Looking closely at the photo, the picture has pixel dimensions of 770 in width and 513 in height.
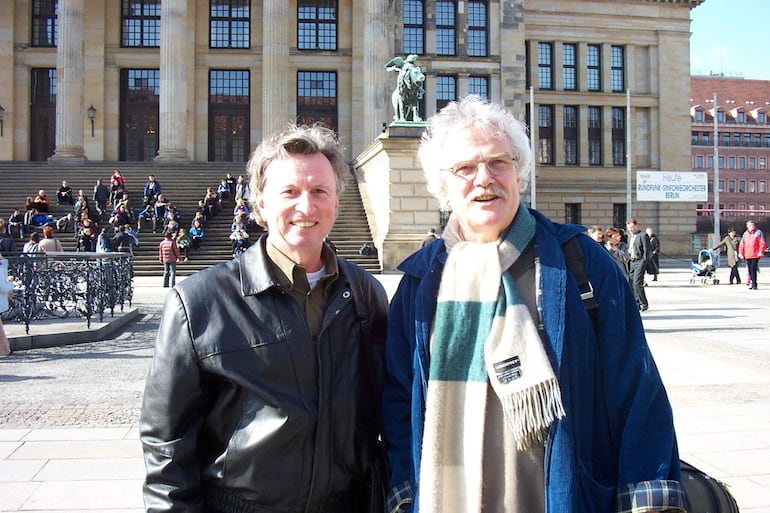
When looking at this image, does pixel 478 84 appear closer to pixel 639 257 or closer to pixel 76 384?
pixel 639 257

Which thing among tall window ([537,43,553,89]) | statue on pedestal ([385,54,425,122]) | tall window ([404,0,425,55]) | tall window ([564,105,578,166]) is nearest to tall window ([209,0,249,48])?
tall window ([404,0,425,55])

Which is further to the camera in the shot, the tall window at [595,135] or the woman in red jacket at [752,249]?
the tall window at [595,135]

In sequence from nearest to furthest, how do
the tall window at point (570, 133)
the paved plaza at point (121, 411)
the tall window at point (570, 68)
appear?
the paved plaza at point (121, 411) < the tall window at point (570, 68) < the tall window at point (570, 133)

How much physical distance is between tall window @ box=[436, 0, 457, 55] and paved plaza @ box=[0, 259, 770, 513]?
32251 millimetres

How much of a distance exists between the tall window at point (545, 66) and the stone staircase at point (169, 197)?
22785mm

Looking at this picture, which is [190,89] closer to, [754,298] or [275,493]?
[754,298]

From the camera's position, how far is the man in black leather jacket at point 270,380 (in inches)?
88.0

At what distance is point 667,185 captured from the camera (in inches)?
1682

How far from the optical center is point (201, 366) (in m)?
2.25

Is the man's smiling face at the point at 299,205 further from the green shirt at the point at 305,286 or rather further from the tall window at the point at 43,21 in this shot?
the tall window at the point at 43,21

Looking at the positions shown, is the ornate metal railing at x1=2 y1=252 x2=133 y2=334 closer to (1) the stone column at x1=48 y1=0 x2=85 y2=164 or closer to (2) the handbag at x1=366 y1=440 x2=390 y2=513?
(2) the handbag at x1=366 y1=440 x2=390 y2=513

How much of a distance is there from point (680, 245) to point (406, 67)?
109ft

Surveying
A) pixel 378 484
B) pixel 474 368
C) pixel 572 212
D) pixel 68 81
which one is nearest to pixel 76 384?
pixel 378 484

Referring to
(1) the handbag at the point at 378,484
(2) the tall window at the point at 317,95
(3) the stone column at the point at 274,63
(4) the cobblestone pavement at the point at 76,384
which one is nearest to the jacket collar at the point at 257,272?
(1) the handbag at the point at 378,484
